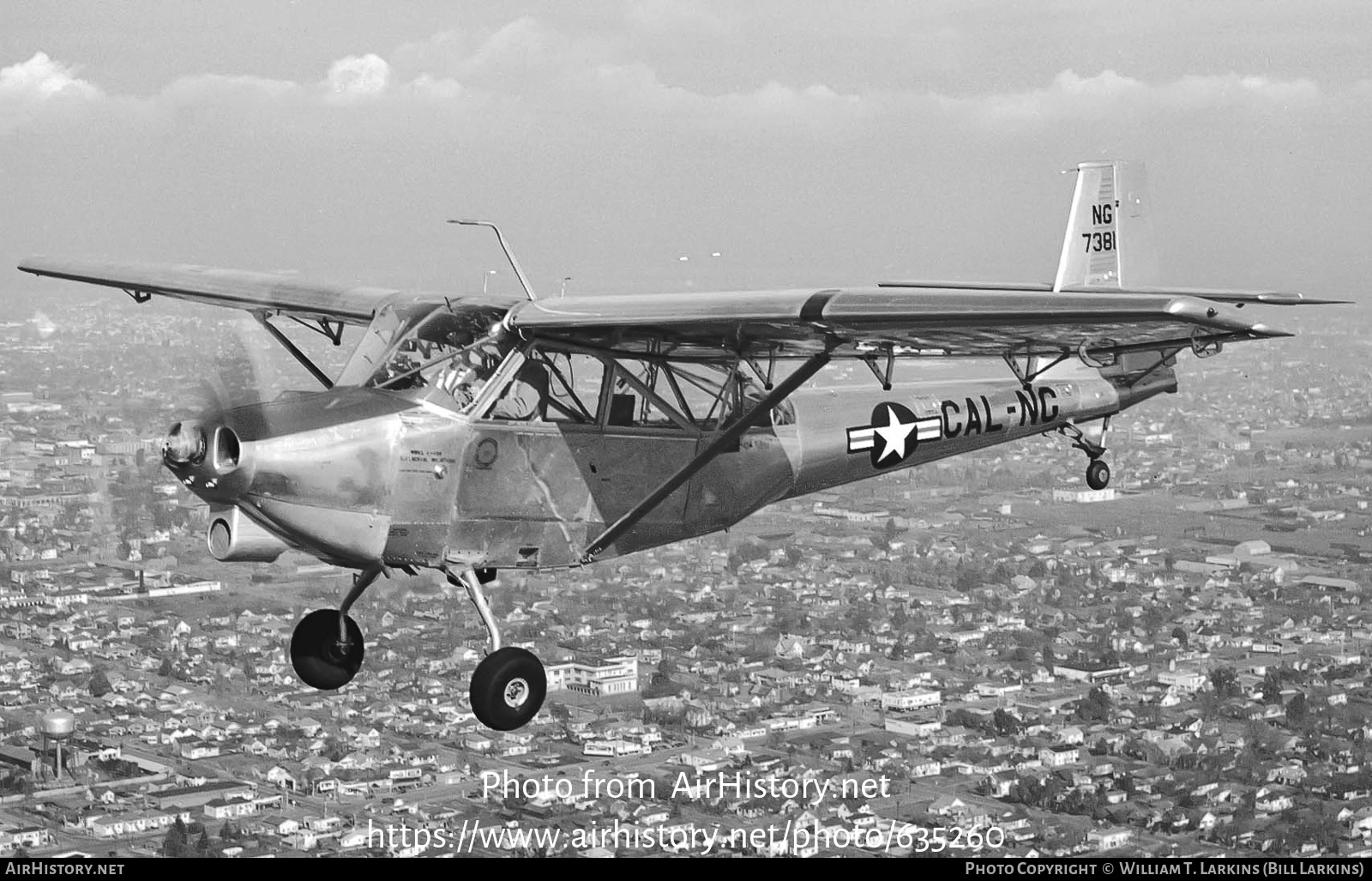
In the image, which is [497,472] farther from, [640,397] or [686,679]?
[686,679]

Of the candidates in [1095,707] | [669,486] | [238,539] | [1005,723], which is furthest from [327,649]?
[1095,707]

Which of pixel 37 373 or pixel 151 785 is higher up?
pixel 37 373

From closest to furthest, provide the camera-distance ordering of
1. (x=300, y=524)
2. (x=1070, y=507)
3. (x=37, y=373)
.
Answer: (x=300, y=524), (x=37, y=373), (x=1070, y=507)

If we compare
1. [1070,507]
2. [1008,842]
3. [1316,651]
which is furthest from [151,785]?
[1070,507]

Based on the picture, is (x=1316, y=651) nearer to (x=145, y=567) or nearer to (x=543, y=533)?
(x=145, y=567)

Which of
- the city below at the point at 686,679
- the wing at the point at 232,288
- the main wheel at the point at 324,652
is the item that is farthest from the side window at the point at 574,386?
the main wheel at the point at 324,652
